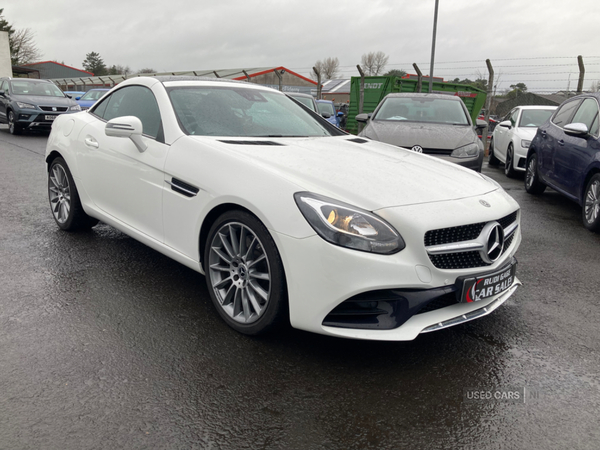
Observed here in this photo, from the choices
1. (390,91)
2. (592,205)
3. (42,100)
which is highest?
(390,91)

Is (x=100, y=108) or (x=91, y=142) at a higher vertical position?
(x=100, y=108)

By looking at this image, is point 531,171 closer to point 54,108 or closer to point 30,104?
point 54,108

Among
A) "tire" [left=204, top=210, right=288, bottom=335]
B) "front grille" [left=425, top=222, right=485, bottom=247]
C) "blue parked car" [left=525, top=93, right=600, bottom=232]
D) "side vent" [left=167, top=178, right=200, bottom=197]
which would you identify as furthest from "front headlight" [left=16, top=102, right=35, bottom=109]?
"front grille" [left=425, top=222, right=485, bottom=247]

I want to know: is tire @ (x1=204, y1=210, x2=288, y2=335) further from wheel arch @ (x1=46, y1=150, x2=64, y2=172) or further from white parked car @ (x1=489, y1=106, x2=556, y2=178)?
white parked car @ (x1=489, y1=106, x2=556, y2=178)

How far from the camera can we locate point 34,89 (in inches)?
625

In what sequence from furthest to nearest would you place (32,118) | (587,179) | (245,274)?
(32,118) → (587,179) → (245,274)

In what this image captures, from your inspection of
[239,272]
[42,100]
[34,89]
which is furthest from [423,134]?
[34,89]

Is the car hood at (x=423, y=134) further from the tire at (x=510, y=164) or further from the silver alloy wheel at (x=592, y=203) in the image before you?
the tire at (x=510, y=164)

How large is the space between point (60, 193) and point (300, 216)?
3.28 metres

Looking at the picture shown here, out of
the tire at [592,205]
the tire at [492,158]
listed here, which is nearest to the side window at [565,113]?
the tire at [592,205]

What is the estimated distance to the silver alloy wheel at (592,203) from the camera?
19.3 feet

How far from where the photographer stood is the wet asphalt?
2.22 meters

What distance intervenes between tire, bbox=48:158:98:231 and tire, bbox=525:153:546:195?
254 inches

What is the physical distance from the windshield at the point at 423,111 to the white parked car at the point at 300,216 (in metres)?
4.57
